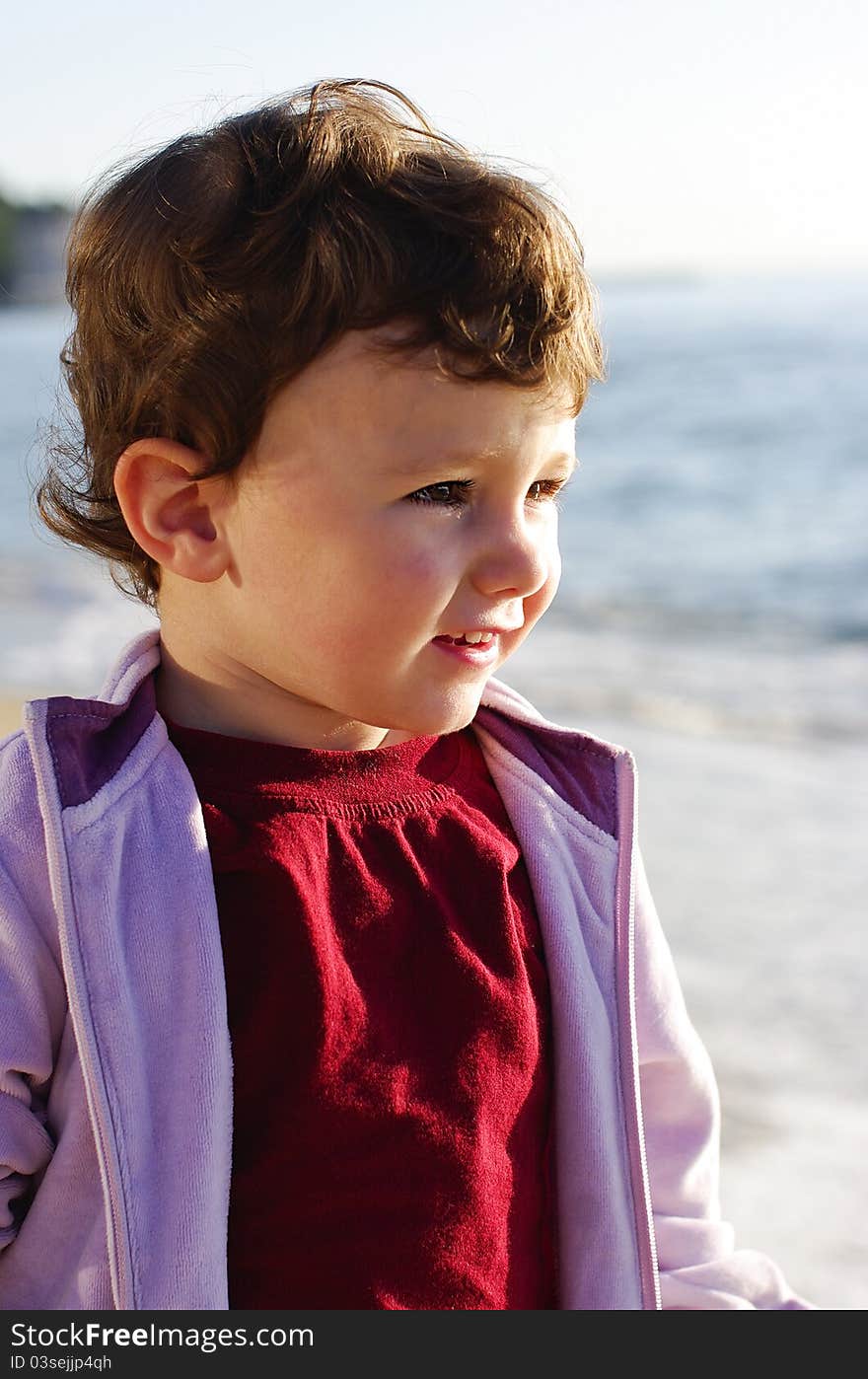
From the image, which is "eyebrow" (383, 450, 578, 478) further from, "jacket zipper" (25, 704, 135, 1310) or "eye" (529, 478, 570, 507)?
"jacket zipper" (25, 704, 135, 1310)

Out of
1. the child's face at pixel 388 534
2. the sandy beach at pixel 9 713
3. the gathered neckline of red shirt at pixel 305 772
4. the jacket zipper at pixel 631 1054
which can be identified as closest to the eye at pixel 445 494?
the child's face at pixel 388 534

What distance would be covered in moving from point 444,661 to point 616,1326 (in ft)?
2.39

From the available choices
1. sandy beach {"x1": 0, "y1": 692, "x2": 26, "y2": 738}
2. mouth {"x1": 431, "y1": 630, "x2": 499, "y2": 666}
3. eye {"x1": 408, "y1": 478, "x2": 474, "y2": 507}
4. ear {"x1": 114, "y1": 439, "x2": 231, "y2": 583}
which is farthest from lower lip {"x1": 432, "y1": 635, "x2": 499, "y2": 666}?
sandy beach {"x1": 0, "y1": 692, "x2": 26, "y2": 738}

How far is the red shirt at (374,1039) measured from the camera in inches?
62.5

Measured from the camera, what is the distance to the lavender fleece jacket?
1.51 m

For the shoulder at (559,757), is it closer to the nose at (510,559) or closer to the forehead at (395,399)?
the nose at (510,559)

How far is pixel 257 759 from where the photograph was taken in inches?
66.7

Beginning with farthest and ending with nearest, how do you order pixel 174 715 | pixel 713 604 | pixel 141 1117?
pixel 713 604
pixel 174 715
pixel 141 1117

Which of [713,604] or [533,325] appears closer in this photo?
[533,325]

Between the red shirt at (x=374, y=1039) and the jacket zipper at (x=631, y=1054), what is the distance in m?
0.09

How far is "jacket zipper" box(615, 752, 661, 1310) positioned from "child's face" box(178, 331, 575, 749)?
0.93 ft

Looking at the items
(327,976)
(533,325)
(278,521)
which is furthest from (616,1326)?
(533,325)

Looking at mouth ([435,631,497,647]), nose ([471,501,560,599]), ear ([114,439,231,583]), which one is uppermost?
ear ([114,439,231,583])

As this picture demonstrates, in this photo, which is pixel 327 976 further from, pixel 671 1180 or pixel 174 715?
pixel 671 1180
